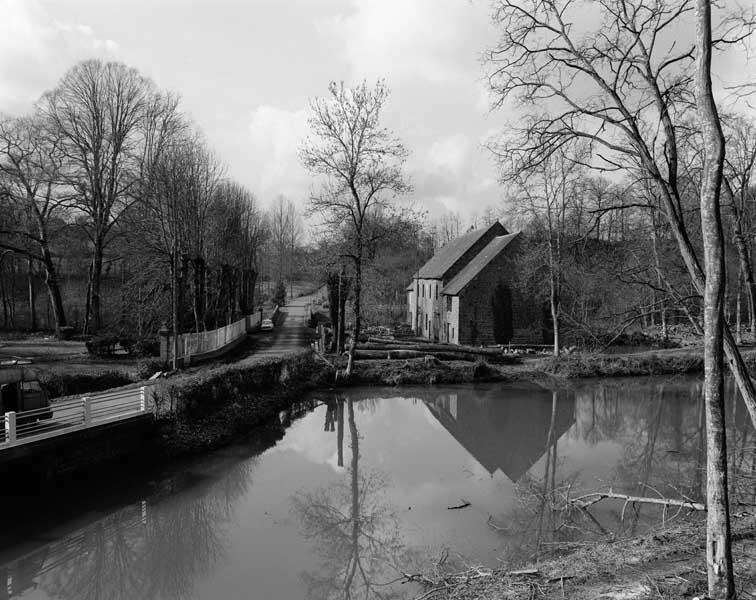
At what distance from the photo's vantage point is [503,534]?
1002 cm

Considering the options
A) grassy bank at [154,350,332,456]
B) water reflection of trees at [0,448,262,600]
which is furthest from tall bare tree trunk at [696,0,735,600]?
grassy bank at [154,350,332,456]

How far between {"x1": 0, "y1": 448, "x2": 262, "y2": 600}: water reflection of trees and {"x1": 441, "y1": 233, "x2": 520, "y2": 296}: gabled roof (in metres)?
24.7

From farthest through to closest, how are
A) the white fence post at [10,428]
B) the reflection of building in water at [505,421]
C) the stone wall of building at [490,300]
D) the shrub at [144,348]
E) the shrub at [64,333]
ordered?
the stone wall of building at [490,300], the shrub at [64,333], the shrub at [144,348], the reflection of building in water at [505,421], the white fence post at [10,428]

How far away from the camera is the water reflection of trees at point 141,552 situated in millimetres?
8734

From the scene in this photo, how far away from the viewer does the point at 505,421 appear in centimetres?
1998

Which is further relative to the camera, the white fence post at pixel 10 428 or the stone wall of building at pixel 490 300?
the stone wall of building at pixel 490 300

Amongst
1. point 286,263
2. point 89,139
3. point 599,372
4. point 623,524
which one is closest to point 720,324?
point 623,524

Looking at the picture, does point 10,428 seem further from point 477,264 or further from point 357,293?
point 477,264

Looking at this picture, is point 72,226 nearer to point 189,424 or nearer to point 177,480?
point 189,424

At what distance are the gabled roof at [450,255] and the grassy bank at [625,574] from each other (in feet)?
103

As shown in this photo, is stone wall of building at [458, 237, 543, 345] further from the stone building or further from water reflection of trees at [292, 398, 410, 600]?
water reflection of trees at [292, 398, 410, 600]

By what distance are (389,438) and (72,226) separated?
26.3m

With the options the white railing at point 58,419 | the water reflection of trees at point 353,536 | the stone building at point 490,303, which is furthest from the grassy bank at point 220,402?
the stone building at point 490,303

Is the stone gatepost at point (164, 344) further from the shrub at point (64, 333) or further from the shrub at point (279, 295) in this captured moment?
the shrub at point (279, 295)
